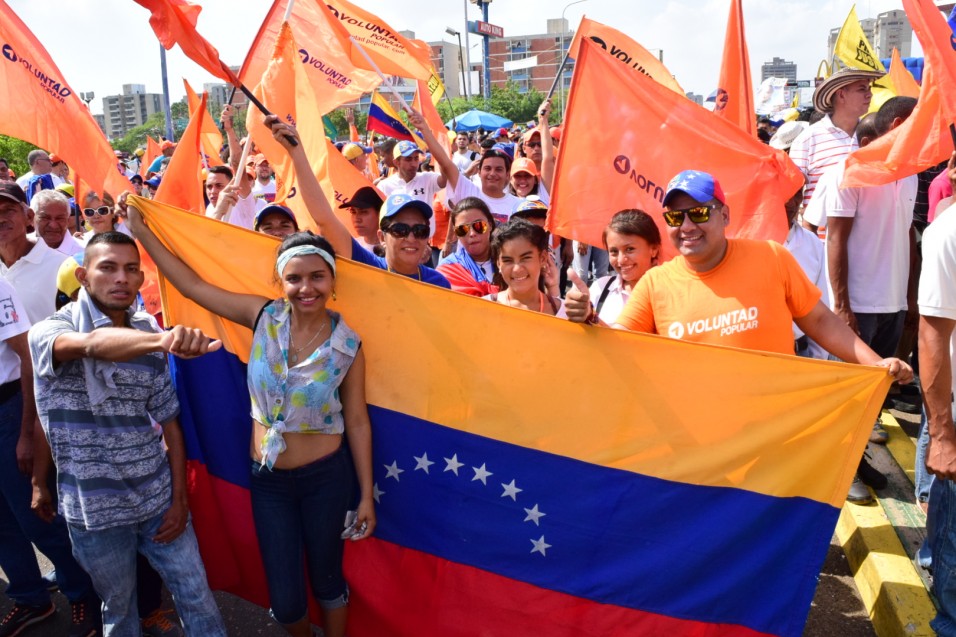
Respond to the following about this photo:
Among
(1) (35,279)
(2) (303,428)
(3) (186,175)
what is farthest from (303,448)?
(1) (35,279)

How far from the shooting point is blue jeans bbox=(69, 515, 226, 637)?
2779mm

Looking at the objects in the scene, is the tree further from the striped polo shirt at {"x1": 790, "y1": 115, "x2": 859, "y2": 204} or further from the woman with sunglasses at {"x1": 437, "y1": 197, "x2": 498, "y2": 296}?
the striped polo shirt at {"x1": 790, "y1": 115, "x2": 859, "y2": 204}

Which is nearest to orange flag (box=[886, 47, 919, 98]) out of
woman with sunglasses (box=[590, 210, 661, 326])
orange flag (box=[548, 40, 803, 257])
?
orange flag (box=[548, 40, 803, 257])

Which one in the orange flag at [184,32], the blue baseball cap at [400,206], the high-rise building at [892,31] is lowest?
the blue baseball cap at [400,206]

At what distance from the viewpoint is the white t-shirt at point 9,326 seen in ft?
10.4

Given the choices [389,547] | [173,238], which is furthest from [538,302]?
[173,238]

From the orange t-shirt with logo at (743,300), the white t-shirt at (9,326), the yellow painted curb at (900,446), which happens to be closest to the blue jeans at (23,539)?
the white t-shirt at (9,326)

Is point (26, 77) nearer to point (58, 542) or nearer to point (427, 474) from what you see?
point (58, 542)

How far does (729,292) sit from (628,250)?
0.80 metres

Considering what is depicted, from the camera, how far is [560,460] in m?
2.80

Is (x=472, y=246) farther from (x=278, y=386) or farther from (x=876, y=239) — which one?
(x=876, y=239)

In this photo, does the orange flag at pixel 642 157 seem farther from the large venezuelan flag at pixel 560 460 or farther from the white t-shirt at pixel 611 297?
the large venezuelan flag at pixel 560 460

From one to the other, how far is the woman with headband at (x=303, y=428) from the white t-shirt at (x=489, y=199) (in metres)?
2.85

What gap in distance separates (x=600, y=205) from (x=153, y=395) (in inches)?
96.0
